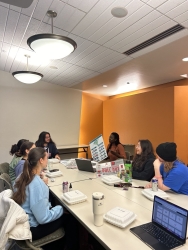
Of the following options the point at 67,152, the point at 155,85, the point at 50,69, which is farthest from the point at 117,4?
the point at 67,152

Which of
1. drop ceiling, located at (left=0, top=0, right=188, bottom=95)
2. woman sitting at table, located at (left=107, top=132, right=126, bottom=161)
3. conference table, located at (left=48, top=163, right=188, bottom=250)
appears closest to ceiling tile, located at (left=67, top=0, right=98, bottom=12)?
drop ceiling, located at (left=0, top=0, right=188, bottom=95)

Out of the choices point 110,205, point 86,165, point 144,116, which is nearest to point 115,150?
point 86,165

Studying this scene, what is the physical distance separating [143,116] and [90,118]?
2211mm

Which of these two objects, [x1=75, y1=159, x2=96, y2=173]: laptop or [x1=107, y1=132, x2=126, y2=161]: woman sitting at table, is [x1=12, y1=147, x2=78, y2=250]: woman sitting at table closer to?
[x1=75, y1=159, x2=96, y2=173]: laptop

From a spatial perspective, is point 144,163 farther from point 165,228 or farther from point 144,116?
point 144,116

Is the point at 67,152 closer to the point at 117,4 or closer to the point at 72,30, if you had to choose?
the point at 72,30

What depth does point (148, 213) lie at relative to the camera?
4.63 feet

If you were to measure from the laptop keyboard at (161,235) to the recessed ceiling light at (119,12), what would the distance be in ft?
7.00

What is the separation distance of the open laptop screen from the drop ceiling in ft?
6.43

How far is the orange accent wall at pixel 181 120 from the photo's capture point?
444 cm

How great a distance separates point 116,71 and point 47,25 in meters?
2.07

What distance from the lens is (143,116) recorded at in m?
5.30

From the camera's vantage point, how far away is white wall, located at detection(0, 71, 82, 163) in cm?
511

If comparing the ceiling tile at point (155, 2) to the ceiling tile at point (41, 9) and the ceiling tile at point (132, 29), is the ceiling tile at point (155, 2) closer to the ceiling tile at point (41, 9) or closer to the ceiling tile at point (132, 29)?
the ceiling tile at point (132, 29)
